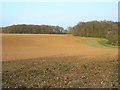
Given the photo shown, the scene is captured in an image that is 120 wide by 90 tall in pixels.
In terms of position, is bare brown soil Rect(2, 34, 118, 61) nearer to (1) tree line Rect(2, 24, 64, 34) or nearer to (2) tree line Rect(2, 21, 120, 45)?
(1) tree line Rect(2, 24, 64, 34)

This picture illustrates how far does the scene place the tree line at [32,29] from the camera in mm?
35581

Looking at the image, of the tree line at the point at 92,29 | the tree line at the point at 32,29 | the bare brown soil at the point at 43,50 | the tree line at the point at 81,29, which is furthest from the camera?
the tree line at the point at 92,29

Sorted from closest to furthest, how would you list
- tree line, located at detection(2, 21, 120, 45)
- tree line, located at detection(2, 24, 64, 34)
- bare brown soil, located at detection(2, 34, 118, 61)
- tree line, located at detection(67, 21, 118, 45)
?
bare brown soil, located at detection(2, 34, 118, 61) < tree line, located at detection(2, 24, 64, 34) < tree line, located at detection(2, 21, 120, 45) < tree line, located at detection(67, 21, 118, 45)

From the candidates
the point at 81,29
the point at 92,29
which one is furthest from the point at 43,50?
the point at 81,29

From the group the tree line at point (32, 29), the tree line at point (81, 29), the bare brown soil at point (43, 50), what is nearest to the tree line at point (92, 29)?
the tree line at point (81, 29)

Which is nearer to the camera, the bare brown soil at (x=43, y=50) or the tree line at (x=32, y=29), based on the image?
the bare brown soil at (x=43, y=50)

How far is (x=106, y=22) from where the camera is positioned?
Result: 128 ft

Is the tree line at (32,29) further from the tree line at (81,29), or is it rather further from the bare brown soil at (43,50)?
the bare brown soil at (43,50)

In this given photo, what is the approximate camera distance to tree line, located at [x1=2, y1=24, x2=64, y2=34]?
35.6m

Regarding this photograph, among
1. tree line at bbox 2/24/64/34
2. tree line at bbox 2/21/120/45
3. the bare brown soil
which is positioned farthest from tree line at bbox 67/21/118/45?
the bare brown soil

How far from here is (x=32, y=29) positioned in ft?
123

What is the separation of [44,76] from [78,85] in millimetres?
1646

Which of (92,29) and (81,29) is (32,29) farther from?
(92,29)

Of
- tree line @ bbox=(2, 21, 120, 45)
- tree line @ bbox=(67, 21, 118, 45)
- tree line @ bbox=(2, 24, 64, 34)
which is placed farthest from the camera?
tree line @ bbox=(67, 21, 118, 45)
